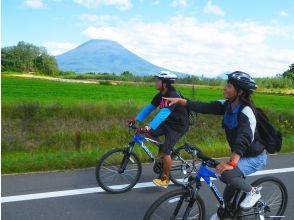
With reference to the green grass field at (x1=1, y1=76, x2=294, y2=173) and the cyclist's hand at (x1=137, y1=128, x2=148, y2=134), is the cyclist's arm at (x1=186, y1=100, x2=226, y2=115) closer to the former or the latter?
the cyclist's hand at (x1=137, y1=128, x2=148, y2=134)

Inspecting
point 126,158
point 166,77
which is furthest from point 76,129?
point 166,77

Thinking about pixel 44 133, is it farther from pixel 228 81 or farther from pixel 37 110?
pixel 228 81

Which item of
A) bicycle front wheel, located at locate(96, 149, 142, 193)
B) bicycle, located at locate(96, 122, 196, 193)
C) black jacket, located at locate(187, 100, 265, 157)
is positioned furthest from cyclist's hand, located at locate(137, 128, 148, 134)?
black jacket, located at locate(187, 100, 265, 157)

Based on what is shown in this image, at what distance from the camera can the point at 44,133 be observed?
11539 mm

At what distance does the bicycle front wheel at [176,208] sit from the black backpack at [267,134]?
2.88 ft

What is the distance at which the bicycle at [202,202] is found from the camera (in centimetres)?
355

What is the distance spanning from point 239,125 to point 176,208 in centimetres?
100

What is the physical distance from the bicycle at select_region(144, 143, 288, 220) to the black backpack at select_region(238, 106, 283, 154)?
0.51 metres

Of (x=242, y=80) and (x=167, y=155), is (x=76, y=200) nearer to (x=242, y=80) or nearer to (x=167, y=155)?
(x=167, y=155)

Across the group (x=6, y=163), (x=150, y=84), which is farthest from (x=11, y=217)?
A: (x=150, y=84)

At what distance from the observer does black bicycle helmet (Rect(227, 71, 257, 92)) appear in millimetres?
3627

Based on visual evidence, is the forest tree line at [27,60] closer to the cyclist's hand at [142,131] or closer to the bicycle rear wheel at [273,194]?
the cyclist's hand at [142,131]

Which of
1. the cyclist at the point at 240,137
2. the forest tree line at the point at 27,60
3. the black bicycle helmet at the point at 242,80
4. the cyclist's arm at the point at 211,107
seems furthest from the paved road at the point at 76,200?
the forest tree line at the point at 27,60

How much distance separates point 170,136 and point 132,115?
842 centimetres
